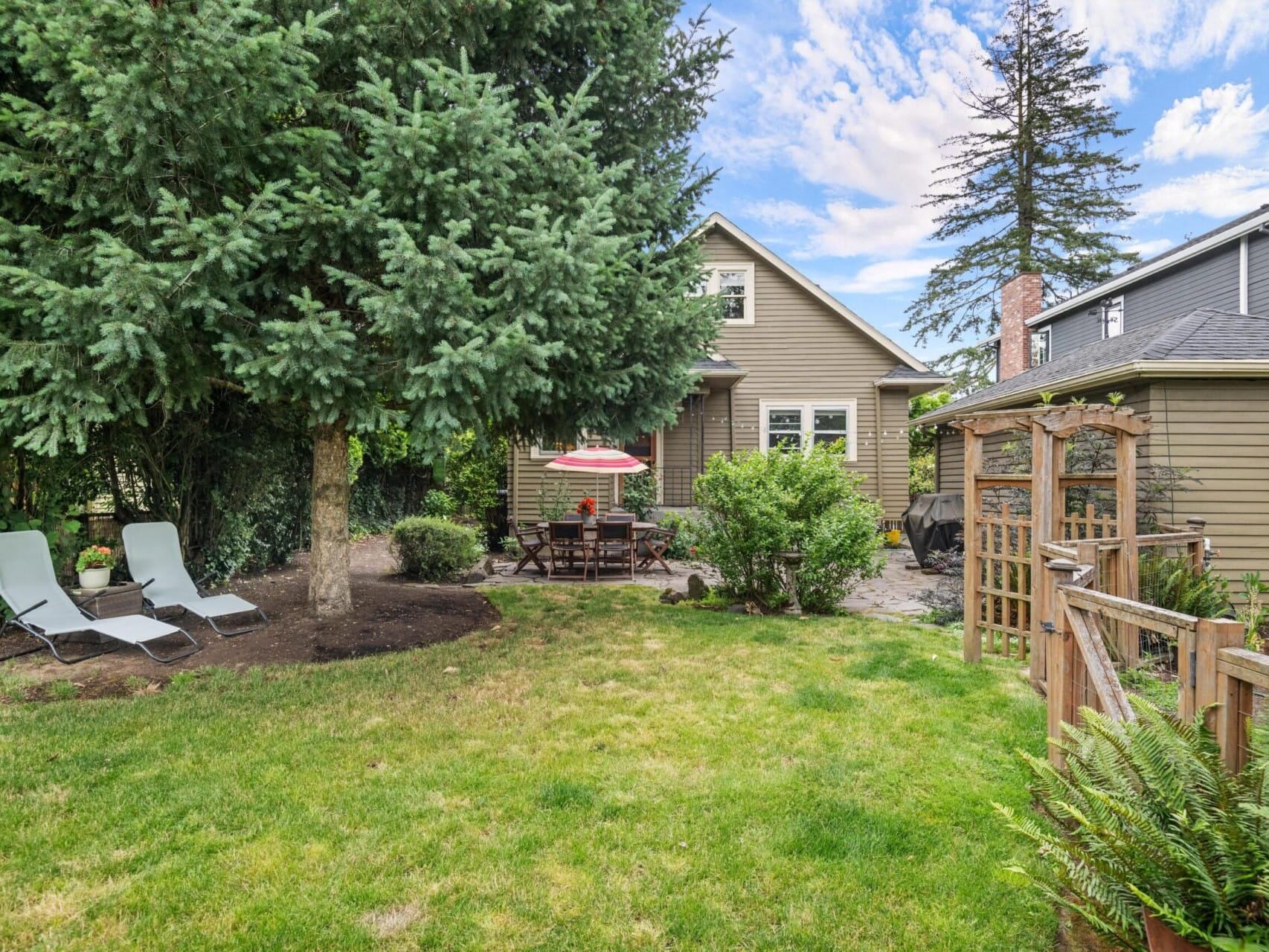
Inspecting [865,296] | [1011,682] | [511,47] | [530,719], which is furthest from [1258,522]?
[865,296]

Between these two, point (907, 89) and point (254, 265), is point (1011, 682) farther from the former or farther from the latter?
point (907, 89)

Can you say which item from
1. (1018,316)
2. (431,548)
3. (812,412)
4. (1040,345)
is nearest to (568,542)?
(431,548)

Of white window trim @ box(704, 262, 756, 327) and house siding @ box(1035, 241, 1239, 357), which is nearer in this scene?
house siding @ box(1035, 241, 1239, 357)

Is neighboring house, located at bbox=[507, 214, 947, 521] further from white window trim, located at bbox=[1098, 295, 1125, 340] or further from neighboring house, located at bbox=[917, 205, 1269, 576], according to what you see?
white window trim, located at bbox=[1098, 295, 1125, 340]

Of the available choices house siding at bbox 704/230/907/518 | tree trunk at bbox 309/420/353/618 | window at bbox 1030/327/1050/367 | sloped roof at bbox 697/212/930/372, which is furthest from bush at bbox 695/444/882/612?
window at bbox 1030/327/1050/367

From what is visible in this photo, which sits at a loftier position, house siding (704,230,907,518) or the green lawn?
house siding (704,230,907,518)

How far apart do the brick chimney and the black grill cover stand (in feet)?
21.7

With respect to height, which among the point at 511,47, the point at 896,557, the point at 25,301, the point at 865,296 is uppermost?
the point at 865,296

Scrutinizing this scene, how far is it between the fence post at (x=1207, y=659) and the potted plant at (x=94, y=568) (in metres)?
7.84

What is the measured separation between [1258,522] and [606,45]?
9143 mm

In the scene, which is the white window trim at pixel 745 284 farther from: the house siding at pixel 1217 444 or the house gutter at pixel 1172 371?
the house siding at pixel 1217 444

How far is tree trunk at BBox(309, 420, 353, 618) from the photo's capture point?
6465 millimetres

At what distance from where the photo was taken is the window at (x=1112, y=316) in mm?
17250

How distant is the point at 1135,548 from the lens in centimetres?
522
